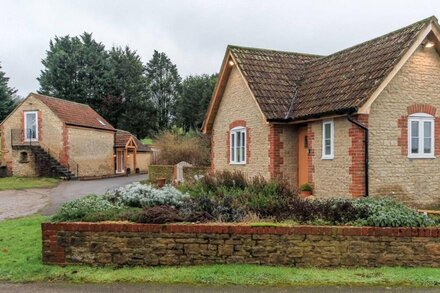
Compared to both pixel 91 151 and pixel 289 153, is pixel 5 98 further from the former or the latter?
pixel 289 153

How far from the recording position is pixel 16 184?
27797 mm

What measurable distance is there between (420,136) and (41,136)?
2823 cm

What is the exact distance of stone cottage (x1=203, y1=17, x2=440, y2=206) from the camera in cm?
1380

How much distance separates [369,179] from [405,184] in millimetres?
1406

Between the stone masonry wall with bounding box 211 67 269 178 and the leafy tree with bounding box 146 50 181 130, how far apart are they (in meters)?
46.6

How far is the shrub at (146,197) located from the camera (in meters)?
9.35

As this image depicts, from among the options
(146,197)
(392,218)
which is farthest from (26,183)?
(392,218)

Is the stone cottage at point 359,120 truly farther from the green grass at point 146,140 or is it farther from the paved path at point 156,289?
the green grass at point 146,140

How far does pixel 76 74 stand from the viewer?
2211 inches

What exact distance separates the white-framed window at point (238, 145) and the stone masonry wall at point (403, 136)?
20.5 ft

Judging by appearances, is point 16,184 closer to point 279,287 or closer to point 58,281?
point 58,281

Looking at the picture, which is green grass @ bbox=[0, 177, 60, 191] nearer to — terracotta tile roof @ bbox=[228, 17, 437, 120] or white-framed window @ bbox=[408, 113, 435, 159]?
terracotta tile roof @ bbox=[228, 17, 437, 120]

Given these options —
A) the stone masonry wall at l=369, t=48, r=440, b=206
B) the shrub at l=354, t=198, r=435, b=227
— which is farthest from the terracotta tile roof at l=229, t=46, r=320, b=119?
the shrub at l=354, t=198, r=435, b=227

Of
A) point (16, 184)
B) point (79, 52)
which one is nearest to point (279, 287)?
point (16, 184)
